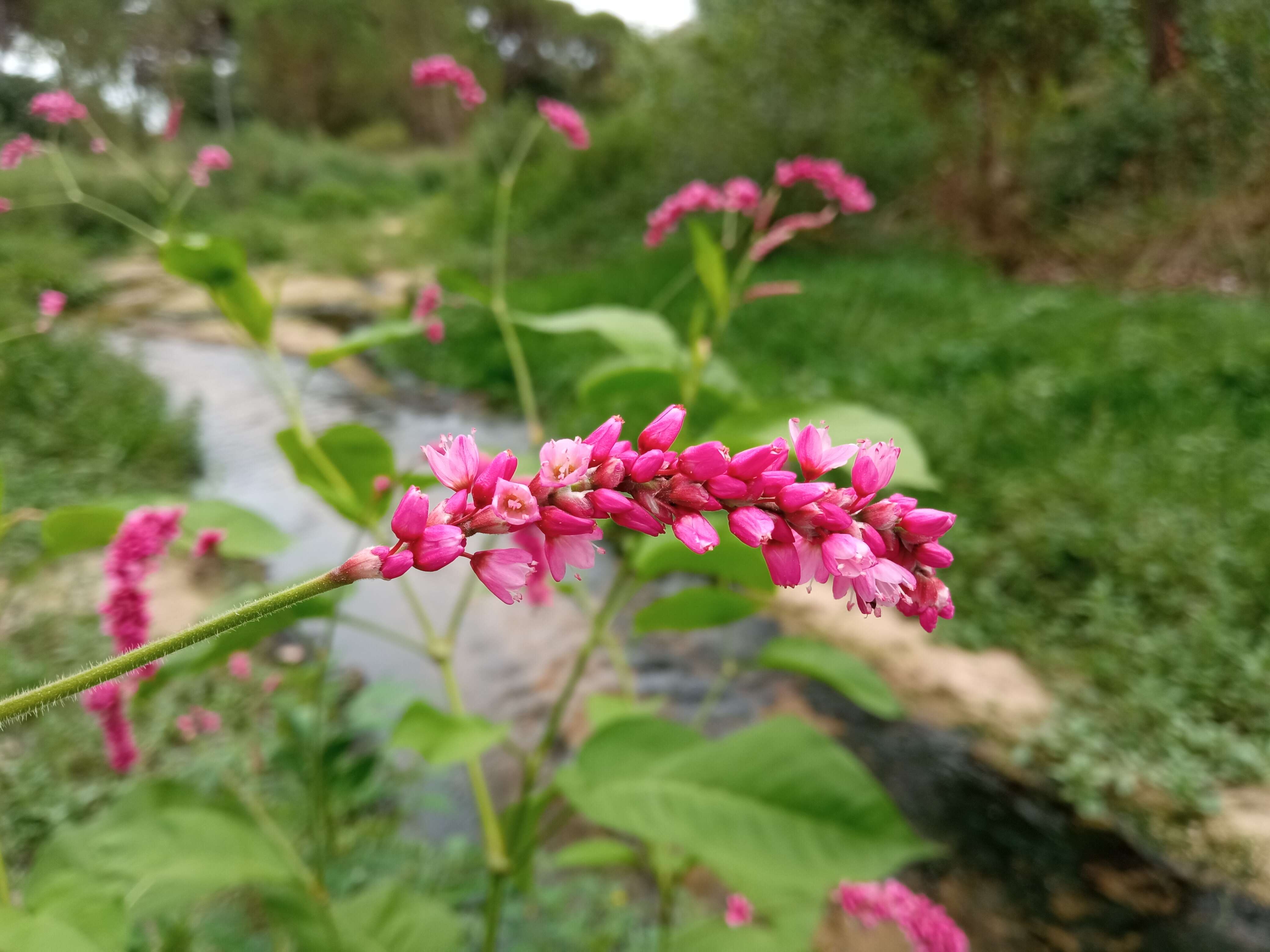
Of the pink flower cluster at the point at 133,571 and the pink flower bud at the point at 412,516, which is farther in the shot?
the pink flower cluster at the point at 133,571

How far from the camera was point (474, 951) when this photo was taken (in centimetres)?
137

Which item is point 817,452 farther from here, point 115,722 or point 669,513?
point 115,722

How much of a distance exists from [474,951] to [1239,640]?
231 cm

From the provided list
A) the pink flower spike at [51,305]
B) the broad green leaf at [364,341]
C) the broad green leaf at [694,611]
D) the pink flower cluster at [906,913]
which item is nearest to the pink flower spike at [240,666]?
the pink flower spike at [51,305]

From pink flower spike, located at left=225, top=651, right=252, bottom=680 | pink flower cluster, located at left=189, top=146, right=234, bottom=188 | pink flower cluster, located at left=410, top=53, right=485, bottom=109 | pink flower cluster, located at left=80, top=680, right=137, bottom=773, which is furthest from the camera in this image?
pink flower spike, located at left=225, top=651, right=252, bottom=680

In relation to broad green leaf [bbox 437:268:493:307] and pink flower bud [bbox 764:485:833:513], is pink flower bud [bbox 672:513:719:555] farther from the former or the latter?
broad green leaf [bbox 437:268:493:307]

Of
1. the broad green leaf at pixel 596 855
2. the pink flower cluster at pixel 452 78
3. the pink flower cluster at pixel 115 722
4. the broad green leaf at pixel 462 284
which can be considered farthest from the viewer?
the pink flower cluster at pixel 452 78

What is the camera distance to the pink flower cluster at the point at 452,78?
1672 millimetres

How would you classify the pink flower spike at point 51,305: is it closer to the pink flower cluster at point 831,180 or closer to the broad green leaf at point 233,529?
the broad green leaf at point 233,529

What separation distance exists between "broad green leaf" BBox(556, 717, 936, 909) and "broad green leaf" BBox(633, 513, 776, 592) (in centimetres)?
20

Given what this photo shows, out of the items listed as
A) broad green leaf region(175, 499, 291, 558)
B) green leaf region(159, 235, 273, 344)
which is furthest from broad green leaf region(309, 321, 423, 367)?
broad green leaf region(175, 499, 291, 558)

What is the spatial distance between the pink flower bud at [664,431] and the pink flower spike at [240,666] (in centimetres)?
162

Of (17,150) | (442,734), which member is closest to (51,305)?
(17,150)

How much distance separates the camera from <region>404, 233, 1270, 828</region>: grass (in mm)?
2100
